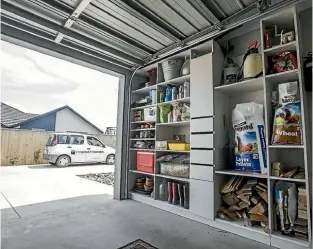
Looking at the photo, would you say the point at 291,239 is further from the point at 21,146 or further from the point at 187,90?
the point at 21,146

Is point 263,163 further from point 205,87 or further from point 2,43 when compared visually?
point 2,43

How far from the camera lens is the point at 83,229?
2.27 meters

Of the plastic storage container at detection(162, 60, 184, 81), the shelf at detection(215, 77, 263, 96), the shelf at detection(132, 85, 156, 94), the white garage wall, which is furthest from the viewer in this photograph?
the white garage wall

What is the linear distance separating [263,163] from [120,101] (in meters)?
2.71

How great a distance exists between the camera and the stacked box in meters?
1.76

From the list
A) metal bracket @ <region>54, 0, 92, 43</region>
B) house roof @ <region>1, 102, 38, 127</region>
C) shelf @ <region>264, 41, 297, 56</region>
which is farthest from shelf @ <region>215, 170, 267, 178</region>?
house roof @ <region>1, 102, 38, 127</region>

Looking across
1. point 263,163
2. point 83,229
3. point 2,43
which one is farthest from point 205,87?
point 2,43

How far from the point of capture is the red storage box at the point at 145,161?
3356 mm

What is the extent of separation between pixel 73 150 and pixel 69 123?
6.21m

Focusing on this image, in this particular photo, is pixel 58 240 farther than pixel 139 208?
No

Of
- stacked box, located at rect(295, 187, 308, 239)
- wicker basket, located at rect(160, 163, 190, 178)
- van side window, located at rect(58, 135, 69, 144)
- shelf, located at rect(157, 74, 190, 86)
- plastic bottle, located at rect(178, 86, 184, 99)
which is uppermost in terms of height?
shelf, located at rect(157, 74, 190, 86)

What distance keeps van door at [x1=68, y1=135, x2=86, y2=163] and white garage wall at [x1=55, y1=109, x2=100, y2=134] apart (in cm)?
532

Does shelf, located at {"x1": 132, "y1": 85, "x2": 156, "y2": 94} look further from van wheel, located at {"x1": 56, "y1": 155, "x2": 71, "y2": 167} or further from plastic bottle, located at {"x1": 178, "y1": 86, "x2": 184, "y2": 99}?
van wheel, located at {"x1": 56, "y1": 155, "x2": 71, "y2": 167}

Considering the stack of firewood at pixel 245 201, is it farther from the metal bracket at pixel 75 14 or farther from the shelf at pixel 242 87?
the metal bracket at pixel 75 14
